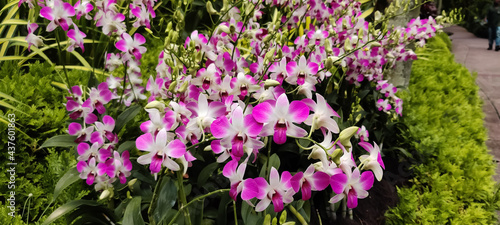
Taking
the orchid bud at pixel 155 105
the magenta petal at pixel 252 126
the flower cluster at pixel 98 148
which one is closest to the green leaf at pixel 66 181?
the flower cluster at pixel 98 148

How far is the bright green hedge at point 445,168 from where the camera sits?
75.5 inches

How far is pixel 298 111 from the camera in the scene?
0.72 meters

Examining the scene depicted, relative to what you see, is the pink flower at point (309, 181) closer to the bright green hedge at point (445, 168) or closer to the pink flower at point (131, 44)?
the pink flower at point (131, 44)

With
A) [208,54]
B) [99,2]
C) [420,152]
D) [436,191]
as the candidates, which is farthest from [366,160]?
[420,152]

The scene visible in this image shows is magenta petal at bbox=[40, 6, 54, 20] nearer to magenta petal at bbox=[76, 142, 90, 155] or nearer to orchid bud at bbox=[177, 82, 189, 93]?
magenta petal at bbox=[76, 142, 90, 155]

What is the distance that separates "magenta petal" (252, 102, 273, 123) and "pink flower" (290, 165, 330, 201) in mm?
149

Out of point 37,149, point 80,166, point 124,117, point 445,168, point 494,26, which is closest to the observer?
point 80,166

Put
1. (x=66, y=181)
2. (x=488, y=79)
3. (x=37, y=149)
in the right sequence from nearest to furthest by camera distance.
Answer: (x=66, y=181) → (x=37, y=149) → (x=488, y=79)

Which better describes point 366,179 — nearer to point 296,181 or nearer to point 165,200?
point 296,181

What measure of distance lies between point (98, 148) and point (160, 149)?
51 centimetres

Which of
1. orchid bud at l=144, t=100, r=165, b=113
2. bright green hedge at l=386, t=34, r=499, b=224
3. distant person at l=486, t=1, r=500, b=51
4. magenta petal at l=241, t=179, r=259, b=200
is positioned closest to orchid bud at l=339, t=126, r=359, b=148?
magenta petal at l=241, t=179, r=259, b=200

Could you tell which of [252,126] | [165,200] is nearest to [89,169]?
[165,200]

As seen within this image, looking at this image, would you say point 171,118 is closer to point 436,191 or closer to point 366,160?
point 366,160

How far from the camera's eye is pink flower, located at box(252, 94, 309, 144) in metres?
0.71
